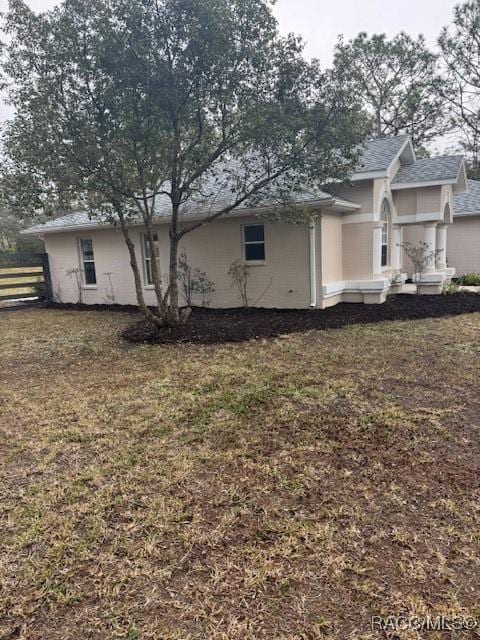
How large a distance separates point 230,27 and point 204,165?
240 centimetres

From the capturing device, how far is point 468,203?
17.7 m

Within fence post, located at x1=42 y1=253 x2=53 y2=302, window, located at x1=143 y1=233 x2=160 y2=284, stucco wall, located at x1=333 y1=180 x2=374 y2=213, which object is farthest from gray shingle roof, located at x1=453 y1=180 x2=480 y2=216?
fence post, located at x1=42 y1=253 x2=53 y2=302

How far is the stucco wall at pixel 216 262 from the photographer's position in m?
11.6

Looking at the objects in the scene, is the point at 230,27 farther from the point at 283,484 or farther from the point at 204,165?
the point at 283,484

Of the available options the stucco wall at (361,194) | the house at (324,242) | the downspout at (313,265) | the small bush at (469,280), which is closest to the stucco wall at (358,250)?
the house at (324,242)

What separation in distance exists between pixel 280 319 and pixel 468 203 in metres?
12.1

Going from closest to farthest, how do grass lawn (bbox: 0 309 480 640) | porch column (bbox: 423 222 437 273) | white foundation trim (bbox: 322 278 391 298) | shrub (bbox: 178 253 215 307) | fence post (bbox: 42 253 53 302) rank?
grass lawn (bbox: 0 309 480 640) < white foundation trim (bbox: 322 278 391 298) < shrub (bbox: 178 253 215 307) < porch column (bbox: 423 222 437 273) < fence post (bbox: 42 253 53 302)

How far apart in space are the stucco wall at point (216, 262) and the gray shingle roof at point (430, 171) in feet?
14.6

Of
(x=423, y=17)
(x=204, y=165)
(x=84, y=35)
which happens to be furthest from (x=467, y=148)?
(x=84, y=35)

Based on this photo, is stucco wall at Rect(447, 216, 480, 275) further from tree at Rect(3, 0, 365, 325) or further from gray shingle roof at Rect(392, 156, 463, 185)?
tree at Rect(3, 0, 365, 325)

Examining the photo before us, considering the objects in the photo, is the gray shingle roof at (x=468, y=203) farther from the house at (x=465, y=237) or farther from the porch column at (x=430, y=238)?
the porch column at (x=430, y=238)

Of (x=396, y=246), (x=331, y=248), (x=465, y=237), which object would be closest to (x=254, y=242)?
(x=331, y=248)

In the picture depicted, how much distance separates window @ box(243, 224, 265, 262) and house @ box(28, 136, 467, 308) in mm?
28

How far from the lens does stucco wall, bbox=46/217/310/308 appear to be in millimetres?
11609
